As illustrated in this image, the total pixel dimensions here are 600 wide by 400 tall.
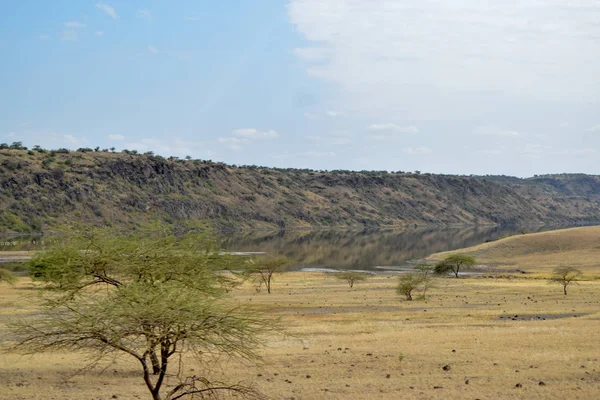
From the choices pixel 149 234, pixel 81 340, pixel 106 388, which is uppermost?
pixel 149 234

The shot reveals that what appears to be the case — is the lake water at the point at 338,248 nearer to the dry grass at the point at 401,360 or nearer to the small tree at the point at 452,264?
the small tree at the point at 452,264

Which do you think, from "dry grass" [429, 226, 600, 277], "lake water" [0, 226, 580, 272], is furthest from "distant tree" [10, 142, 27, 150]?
"dry grass" [429, 226, 600, 277]

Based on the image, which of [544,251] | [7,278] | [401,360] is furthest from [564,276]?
[544,251]

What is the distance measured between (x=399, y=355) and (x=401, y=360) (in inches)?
30.2

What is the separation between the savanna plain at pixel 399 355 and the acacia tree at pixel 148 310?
105cm

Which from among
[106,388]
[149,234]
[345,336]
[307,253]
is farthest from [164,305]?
[307,253]

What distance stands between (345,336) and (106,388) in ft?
41.6

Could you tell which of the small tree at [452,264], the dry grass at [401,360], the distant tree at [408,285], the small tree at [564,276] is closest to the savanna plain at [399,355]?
the dry grass at [401,360]

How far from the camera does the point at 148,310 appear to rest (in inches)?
515

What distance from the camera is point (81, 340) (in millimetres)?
13359

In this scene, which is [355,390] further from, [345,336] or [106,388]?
[345,336]

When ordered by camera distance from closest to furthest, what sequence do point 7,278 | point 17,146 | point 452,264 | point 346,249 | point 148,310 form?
point 148,310
point 7,278
point 452,264
point 346,249
point 17,146

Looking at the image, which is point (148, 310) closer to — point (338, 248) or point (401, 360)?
point (401, 360)

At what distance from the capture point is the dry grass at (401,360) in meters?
18.7
